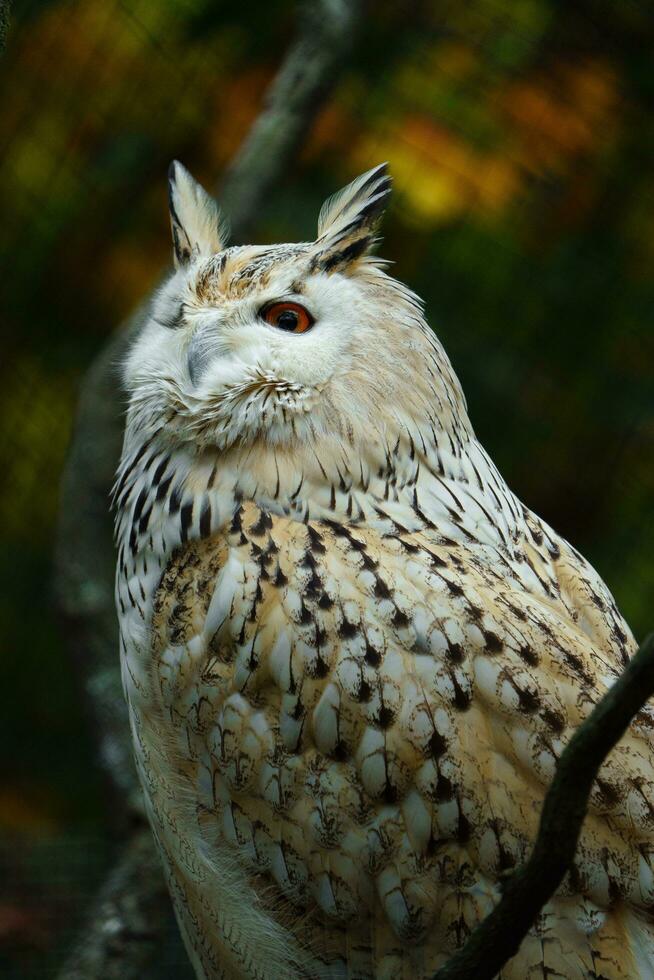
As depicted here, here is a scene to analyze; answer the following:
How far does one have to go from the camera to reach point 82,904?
11.5 ft

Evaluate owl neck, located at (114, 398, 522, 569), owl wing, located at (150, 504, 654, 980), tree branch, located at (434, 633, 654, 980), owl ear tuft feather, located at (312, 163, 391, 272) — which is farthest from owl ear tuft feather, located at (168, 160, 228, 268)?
tree branch, located at (434, 633, 654, 980)

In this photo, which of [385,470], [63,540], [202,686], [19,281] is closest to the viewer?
[202,686]

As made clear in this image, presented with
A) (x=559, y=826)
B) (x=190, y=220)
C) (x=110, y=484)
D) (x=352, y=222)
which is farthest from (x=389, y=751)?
(x=110, y=484)

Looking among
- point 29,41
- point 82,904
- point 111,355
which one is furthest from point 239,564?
point 29,41

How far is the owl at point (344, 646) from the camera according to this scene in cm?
168

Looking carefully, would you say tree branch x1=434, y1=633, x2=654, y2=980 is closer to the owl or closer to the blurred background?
the owl

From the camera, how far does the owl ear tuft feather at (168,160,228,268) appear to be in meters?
2.27

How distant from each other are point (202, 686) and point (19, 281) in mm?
2371

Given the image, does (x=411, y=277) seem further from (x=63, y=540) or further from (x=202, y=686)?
(x=202, y=686)

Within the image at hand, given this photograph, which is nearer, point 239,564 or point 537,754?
point 537,754

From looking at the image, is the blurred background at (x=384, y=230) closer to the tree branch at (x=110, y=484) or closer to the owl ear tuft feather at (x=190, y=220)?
the tree branch at (x=110, y=484)

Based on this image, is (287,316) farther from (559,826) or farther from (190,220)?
(559,826)

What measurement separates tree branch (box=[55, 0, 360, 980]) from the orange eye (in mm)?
596

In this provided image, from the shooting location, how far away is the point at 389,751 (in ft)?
5.50
